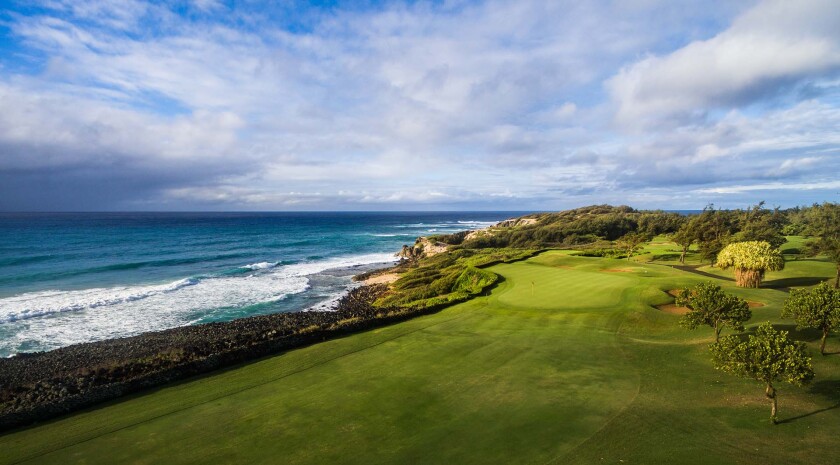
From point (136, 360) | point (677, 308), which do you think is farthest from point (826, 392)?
point (136, 360)

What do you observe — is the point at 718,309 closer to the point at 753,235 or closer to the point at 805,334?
the point at 805,334

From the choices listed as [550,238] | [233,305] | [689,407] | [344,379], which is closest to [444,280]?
[233,305]

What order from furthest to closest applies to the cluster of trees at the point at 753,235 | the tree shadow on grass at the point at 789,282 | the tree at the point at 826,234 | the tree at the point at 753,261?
the cluster of trees at the point at 753,235 → the tree shadow on grass at the point at 789,282 → the tree at the point at 826,234 → the tree at the point at 753,261

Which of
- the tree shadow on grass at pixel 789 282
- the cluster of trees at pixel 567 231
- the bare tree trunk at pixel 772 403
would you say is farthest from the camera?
the cluster of trees at pixel 567 231

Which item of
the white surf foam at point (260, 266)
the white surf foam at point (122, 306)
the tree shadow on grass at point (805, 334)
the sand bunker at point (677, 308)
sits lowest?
the white surf foam at point (122, 306)

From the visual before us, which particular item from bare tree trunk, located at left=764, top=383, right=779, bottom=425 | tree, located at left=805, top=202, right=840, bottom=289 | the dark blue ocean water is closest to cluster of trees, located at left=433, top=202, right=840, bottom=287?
tree, located at left=805, top=202, right=840, bottom=289

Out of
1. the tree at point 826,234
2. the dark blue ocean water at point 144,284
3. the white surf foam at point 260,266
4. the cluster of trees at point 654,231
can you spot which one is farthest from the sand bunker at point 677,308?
the white surf foam at point 260,266

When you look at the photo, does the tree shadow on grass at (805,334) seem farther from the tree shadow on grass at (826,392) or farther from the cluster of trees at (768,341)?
the tree shadow on grass at (826,392)
